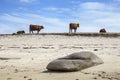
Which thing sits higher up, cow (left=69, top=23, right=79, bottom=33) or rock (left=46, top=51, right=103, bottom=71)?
cow (left=69, top=23, right=79, bottom=33)

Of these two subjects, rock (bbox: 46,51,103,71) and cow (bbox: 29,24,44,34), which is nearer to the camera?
rock (bbox: 46,51,103,71)

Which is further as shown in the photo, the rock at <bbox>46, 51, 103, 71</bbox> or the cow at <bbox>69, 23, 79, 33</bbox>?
the cow at <bbox>69, 23, 79, 33</bbox>

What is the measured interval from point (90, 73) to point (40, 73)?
2143 millimetres

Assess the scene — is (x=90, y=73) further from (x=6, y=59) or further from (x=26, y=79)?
(x=6, y=59)

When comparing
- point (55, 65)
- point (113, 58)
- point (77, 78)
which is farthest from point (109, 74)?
point (113, 58)

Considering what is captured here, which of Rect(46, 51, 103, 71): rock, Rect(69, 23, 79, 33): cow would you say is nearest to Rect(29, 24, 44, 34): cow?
Rect(69, 23, 79, 33): cow

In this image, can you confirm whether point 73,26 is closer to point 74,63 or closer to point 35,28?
point 35,28

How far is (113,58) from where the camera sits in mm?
18734

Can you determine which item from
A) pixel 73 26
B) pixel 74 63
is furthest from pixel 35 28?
pixel 74 63

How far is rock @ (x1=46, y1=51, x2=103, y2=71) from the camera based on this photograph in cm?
1554

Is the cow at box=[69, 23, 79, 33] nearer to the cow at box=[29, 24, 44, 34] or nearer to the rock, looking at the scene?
the cow at box=[29, 24, 44, 34]

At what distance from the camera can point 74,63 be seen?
1566 centimetres

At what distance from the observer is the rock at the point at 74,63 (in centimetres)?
1554

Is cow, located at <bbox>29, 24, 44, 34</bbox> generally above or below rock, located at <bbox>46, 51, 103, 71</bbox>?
above
